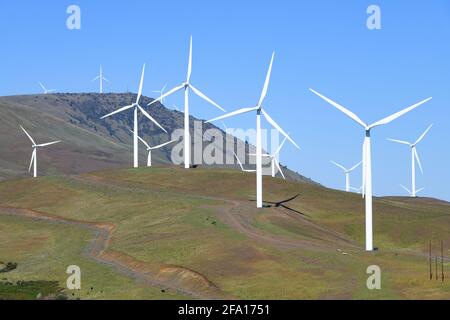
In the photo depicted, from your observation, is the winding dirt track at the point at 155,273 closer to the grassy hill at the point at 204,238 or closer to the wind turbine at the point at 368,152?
the grassy hill at the point at 204,238

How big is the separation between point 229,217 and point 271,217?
6.56 metres

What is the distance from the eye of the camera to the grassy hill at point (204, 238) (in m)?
78.1

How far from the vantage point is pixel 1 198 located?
569 feet

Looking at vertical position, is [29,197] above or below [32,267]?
above

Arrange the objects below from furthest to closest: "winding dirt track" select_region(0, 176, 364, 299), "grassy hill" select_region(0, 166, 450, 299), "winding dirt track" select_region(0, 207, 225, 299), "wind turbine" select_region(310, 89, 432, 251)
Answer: "wind turbine" select_region(310, 89, 432, 251) < "winding dirt track" select_region(0, 176, 364, 299) < "grassy hill" select_region(0, 166, 450, 299) < "winding dirt track" select_region(0, 207, 225, 299)

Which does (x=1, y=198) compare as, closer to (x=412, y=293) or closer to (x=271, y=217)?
(x=271, y=217)

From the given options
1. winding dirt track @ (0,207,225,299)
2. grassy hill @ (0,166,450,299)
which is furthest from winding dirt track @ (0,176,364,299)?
grassy hill @ (0,166,450,299)

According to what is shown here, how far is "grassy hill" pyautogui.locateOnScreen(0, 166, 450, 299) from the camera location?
78.1 meters

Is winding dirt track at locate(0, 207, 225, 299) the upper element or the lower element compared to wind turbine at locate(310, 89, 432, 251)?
lower

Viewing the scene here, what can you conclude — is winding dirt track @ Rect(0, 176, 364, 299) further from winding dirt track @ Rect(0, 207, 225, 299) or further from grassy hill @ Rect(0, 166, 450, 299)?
grassy hill @ Rect(0, 166, 450, 299)

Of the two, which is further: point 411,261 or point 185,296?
point 411,261

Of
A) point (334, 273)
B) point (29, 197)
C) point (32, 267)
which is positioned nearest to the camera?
point (334, 273)
